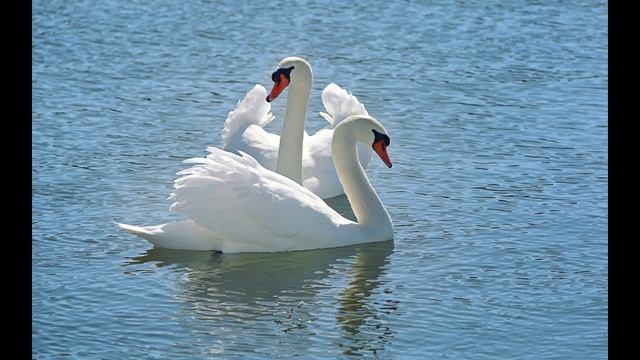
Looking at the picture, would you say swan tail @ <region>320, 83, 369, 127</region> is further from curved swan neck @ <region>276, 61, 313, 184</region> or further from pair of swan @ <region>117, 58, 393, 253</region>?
pair of swan @ <region>117, 58, 393, 253</region>

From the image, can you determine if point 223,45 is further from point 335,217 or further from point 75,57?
point 335,217

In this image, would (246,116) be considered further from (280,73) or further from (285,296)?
(285,296)

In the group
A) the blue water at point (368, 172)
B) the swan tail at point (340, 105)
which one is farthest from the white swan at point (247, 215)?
the swan tail at point (340, 105)

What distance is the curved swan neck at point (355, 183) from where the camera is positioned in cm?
917

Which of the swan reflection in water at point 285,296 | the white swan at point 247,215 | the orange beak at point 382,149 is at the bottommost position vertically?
the swan reflection in water at point 285,296

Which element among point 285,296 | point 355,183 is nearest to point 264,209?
point 355,183

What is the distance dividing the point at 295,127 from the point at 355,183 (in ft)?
2.87

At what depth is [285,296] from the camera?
8023 mm

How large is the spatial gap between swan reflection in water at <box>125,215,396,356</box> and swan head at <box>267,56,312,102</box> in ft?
4.77

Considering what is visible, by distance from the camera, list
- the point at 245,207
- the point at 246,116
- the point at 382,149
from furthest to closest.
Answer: the point at 246,116 < the point at 382,149 < the point at 245,207

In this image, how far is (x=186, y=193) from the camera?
8750 mm

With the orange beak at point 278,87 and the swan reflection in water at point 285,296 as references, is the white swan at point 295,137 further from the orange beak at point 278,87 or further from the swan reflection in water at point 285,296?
the swan reflection in water at point 285,296

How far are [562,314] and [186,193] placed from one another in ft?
8.08
